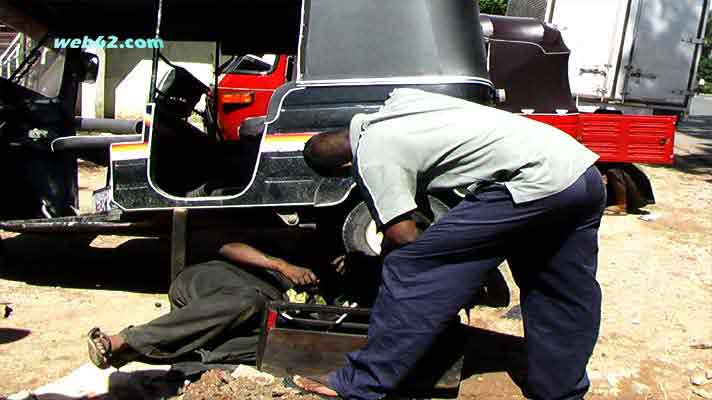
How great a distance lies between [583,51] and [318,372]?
866 cm

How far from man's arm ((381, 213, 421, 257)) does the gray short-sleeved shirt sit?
0.06m

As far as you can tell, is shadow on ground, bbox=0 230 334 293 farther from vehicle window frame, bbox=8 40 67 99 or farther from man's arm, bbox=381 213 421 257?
man's arm, bbox=381 213 421 257

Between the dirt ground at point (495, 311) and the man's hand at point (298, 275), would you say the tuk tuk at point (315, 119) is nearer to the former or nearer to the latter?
the man's hand at point (298, 275)

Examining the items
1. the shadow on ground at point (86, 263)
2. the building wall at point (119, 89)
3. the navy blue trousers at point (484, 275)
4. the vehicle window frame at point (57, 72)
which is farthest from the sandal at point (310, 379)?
the building wall at point (119, 89)

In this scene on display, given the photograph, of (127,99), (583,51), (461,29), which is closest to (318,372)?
(461,29)

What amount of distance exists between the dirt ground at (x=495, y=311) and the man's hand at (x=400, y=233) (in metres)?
1.24

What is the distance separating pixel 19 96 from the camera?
5516 millimetres

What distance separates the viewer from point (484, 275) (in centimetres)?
332

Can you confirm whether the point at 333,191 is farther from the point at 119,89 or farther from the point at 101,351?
the point at 119,89

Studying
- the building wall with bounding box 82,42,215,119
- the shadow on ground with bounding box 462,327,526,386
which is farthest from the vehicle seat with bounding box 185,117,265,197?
the building wall with bounding box 82,42,215,119

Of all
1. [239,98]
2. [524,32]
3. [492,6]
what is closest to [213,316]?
[239,98]

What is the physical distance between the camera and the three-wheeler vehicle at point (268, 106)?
4.34 m

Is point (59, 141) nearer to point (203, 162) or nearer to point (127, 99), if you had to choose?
point (203, 162)

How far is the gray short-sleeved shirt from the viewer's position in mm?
3066
